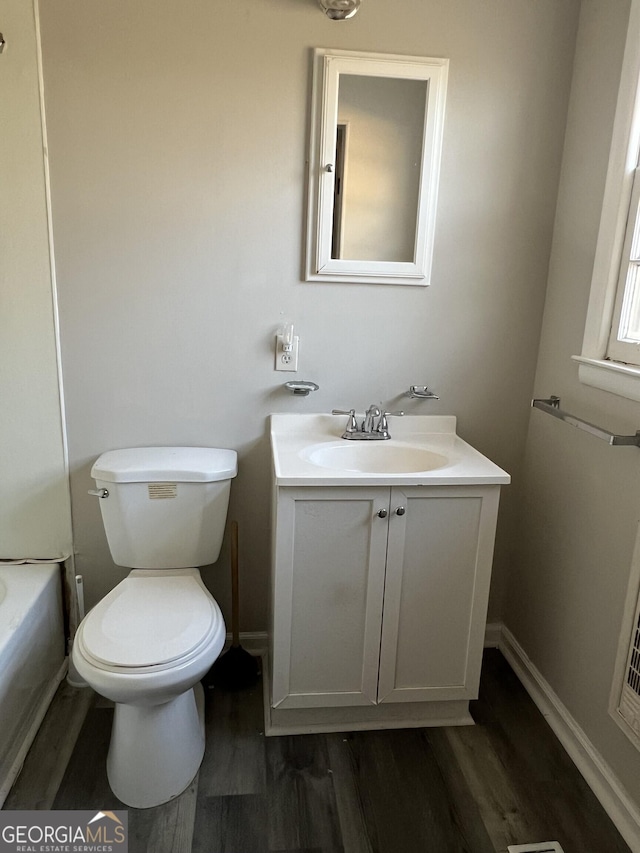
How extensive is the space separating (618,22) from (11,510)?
7.63 ft

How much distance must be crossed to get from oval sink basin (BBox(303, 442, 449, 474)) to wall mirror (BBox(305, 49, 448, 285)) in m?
0.54

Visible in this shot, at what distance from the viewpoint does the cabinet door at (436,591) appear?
5.79ft

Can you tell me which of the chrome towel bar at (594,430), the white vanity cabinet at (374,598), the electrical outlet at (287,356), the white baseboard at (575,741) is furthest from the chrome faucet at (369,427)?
the white baseboard at (575,741)

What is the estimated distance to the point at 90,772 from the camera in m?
1.71

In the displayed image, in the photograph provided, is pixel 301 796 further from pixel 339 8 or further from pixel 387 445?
pixel 339 8

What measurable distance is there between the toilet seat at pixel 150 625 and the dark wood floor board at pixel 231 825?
1.38ft

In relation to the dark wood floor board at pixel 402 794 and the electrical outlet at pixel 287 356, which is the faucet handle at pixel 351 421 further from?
the dark wood floor board at pixel 402 794

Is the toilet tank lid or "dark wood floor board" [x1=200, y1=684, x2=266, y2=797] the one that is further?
the toilet tank lid

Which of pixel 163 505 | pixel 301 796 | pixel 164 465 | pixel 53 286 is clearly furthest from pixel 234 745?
pixel 53 286

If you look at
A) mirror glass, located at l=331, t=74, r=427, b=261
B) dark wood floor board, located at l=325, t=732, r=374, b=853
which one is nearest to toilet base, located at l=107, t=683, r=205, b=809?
dark wood floor board, located at l=325, t=732, r=374, b=853

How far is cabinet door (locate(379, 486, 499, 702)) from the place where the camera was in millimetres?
1764

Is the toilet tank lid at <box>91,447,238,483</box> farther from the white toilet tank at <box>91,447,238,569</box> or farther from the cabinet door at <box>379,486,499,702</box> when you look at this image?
the cabinet door at <box>379,486,499,702</box>

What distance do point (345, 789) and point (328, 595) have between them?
20.2 inches

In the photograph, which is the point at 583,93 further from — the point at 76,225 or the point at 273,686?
the point at 273,686
